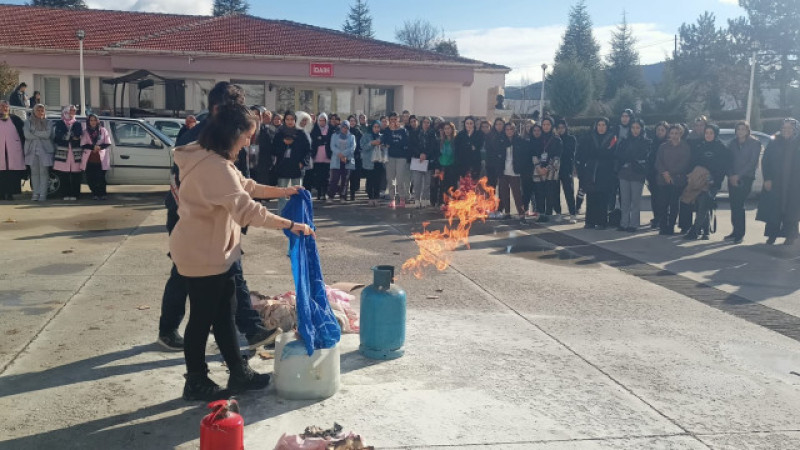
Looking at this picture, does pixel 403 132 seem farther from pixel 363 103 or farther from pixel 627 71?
pixel 627 71

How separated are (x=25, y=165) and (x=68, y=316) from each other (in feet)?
30.7

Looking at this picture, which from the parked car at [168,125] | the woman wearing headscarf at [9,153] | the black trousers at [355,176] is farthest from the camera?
the parked car at [168,125]

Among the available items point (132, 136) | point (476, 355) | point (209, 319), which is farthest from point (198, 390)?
point (132, 136)

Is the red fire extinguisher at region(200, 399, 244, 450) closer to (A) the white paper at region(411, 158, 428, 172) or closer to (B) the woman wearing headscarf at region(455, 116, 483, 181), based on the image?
(B) the woman wearing headscarf at region(455, 116, 483, 181)

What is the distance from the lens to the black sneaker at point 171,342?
18.5 ft

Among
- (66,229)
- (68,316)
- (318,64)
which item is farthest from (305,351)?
(318,64)

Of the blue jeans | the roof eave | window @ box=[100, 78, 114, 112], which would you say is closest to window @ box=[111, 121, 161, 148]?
the blue jeans

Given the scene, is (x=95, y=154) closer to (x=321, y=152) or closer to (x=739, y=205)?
(x=321, y=152)

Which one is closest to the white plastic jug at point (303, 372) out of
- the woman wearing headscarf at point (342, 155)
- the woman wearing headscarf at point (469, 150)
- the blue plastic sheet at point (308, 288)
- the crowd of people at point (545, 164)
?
the blue plastic sheet at point (308, 288)

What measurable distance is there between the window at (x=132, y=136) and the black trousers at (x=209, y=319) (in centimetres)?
1172

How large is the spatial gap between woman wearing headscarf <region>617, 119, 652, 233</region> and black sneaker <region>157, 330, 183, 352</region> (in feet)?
29.9

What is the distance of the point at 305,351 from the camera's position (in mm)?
4684

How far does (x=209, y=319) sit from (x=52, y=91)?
1141 inches

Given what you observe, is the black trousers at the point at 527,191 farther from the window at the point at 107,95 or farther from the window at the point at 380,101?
the window at the point at 107,95
